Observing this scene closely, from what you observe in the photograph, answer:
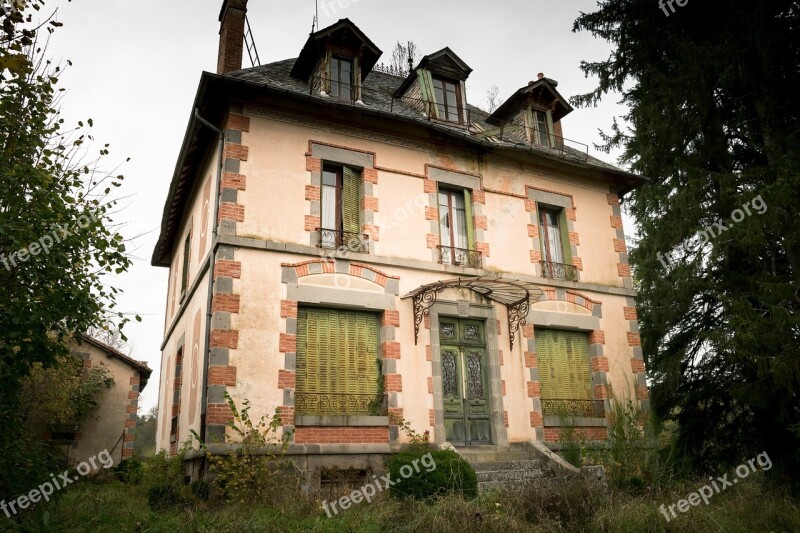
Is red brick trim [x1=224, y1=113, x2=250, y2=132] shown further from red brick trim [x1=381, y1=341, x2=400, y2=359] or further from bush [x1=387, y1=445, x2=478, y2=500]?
bush [x1=387, y1=445, x2=478, y2=500]

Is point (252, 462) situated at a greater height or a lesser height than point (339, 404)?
lesser

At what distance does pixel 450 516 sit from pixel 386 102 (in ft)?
29.4

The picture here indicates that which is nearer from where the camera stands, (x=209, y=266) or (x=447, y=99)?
(x=209, y=266)

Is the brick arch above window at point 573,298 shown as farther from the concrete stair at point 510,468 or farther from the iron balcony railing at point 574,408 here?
the concrete stair at point 510,468

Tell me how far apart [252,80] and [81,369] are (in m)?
10.9

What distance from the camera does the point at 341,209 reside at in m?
11.2

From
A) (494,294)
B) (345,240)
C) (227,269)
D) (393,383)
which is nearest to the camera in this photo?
(227,269)

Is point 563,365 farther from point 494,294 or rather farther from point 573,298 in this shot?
point 494,294

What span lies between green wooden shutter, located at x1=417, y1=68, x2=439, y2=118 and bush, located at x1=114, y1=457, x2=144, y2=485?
10862mm

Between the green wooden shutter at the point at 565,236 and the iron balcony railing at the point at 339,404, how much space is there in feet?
17.7

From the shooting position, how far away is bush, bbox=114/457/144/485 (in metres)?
14.3

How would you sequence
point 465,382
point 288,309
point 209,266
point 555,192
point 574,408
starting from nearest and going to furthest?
1. point 288,309
2. point 209,266
3. point 465,382
4. point 574,408
5. point 555,192

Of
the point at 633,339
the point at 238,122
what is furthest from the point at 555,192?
the point at 238,122

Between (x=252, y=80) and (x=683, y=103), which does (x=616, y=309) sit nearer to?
(x=683, y=103)
